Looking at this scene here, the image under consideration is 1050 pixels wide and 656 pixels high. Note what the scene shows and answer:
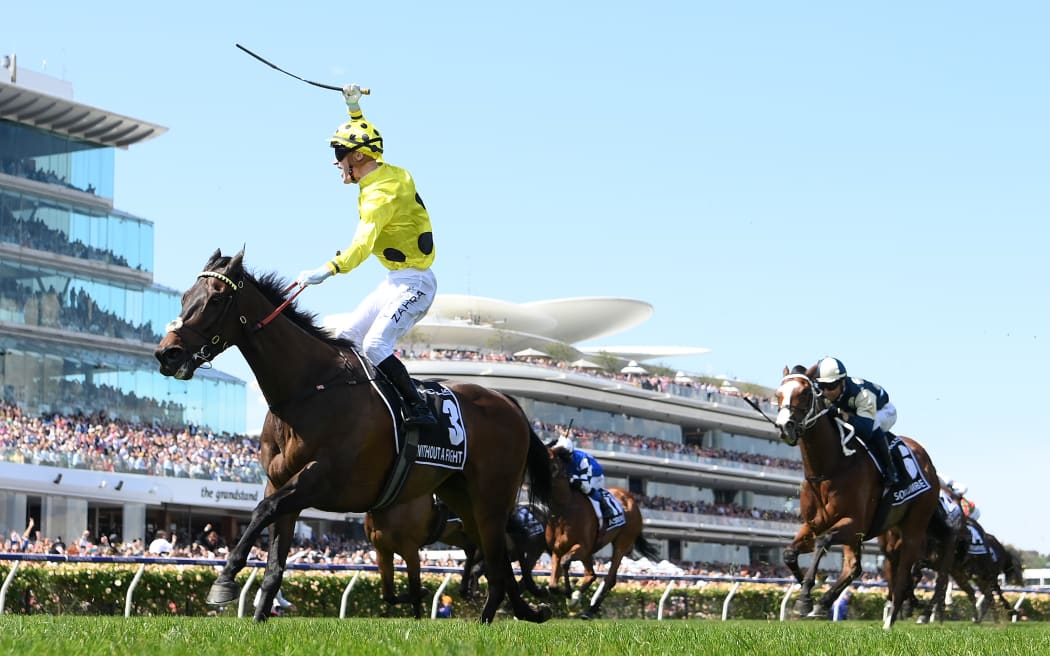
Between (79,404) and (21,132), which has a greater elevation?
(21,132)

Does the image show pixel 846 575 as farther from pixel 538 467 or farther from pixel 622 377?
pixel 622 377

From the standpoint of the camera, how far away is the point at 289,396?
7.98m

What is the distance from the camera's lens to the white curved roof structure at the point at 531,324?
7262 cm

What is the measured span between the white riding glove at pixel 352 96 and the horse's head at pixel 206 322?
1.26 m

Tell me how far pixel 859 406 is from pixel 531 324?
73.5m

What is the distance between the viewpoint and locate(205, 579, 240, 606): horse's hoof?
7.15m

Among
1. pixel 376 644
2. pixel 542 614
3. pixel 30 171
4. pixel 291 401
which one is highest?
pixel 30 171

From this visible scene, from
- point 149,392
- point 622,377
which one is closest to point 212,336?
point 149,392

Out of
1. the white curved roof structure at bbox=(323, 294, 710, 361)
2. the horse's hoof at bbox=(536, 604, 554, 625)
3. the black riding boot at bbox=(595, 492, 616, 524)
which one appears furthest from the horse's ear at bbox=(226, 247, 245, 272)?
the white curved roof structure at bbox=(323, 294, 710, 361)

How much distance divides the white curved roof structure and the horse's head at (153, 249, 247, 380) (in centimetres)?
5415

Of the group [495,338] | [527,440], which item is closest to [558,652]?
[527,440]

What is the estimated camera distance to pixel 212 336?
7.87 m

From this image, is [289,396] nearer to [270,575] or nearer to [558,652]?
[270,575]

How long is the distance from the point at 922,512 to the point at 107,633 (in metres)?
8.68
